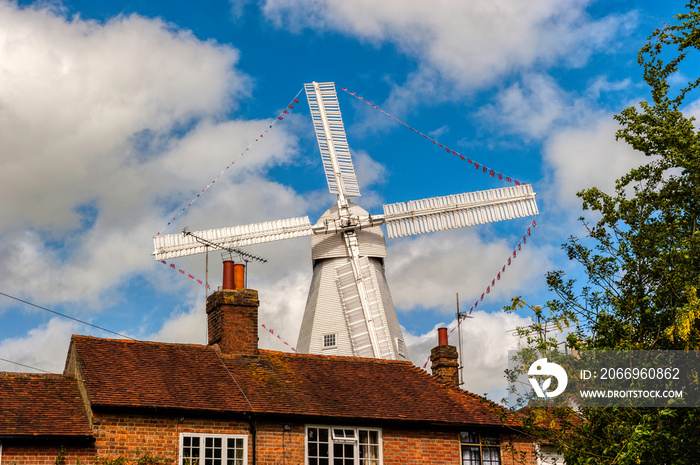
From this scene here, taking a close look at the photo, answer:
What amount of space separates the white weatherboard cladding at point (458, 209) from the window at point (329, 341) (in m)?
6.30

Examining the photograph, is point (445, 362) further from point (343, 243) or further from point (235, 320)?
point (343, 243)

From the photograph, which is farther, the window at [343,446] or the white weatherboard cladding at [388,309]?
the white weatherboard cladding at [388,309]

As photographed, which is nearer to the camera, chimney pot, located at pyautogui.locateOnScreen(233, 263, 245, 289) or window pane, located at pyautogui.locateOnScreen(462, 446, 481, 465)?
window pane, located at pyautogui.locateOnScreen(462, 446, 481, 465)

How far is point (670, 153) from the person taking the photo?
21219 millimetres

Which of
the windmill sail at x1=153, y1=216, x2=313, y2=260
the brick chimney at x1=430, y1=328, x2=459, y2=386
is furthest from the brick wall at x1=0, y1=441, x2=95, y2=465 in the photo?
the windmill sail at x1=153, y1=216, x2=313, y2=260

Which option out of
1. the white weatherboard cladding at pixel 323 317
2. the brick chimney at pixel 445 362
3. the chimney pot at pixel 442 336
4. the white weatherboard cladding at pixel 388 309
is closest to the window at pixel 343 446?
the brick chimney at pixel 445 362

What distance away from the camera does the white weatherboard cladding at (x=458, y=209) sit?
139 ft

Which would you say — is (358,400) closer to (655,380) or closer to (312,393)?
(312,393)

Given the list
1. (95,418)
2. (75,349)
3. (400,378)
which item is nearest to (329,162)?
(400,378)

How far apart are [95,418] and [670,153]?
15713 millimetres

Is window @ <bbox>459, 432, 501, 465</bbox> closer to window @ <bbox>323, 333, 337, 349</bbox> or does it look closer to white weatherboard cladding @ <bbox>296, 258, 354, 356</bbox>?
white weatherboard cladding @ <bbox>296, 258, 354, 356</bbox>

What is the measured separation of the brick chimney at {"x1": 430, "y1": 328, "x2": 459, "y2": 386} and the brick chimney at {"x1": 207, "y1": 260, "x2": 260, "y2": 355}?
6527 mm

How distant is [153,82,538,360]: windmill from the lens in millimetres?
38344

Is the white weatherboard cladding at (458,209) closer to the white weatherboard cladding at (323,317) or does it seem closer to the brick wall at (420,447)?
the white weatherboard cladding at (323,317)
